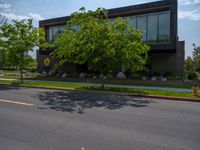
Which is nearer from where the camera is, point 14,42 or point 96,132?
point 96,132

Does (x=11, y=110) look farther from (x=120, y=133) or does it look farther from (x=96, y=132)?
(x=120, y=133)

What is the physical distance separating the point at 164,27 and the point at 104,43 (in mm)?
10144

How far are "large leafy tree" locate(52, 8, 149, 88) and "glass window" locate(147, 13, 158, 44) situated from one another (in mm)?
8236

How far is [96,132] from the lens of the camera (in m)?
6.06

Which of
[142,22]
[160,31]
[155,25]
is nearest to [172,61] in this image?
[160,31]

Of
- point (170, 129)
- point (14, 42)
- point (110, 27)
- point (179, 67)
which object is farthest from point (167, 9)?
point (170, 129)

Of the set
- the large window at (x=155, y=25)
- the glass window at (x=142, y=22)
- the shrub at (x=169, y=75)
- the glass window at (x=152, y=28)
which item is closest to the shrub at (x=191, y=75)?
the shrub at (x=169, y=75)

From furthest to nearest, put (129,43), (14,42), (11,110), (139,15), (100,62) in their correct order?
(139,15) → (14,42) → (100,62) → (129,43) → (11,110)

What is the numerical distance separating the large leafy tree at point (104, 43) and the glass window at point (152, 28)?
27.0ft

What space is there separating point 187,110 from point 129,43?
629 centimetres

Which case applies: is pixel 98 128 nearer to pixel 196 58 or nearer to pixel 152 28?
pixel 152 28

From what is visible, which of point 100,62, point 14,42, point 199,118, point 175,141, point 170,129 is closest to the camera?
point 175,141

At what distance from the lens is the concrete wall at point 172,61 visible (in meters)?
22.4

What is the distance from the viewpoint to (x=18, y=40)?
19422 millimetres
